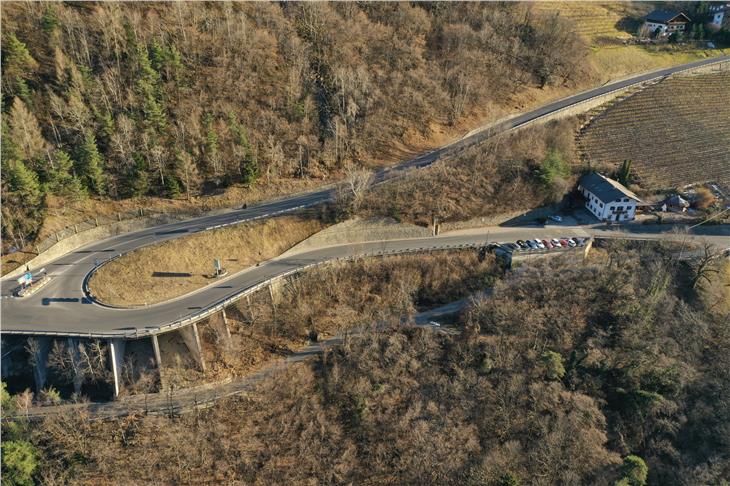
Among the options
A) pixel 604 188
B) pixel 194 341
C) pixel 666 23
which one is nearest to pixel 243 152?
pixel 194 341

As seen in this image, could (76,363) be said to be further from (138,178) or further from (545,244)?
(545,244)

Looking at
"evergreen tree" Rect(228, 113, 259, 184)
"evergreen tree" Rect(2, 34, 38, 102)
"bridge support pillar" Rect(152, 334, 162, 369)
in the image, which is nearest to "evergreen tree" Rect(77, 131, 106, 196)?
"evergreen tree" Rect(2, 34, 38, 102)

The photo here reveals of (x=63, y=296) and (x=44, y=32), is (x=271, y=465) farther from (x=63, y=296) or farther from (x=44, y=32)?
(x=44, y=32)

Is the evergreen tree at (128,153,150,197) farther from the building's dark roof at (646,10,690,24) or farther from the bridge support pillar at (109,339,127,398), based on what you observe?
the building's dark roof at (646,10,690,24)

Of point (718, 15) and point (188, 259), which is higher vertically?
point (718, 15)

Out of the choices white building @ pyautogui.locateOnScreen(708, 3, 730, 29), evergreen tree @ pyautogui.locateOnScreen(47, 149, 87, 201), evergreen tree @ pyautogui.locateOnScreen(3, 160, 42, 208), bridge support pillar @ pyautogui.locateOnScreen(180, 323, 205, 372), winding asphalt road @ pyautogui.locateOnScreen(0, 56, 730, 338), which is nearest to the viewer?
winding asphalt road @ pyautogui.locateOnScreen(0, 56, 730, 338)

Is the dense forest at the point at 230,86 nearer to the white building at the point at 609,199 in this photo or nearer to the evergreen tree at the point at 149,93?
the evergreen tree at the point at 149,93
